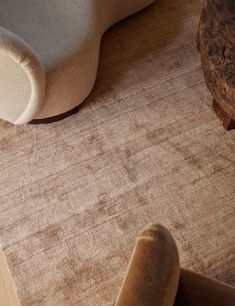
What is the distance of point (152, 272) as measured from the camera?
77 cm

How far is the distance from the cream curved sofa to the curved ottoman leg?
763 mm

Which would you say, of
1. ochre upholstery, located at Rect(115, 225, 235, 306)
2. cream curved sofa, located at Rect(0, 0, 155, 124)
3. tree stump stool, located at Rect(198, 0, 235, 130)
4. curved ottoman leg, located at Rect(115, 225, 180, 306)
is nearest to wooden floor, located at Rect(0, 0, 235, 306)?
cream curved sofa, located at Rect(0, 0, 155, 124)

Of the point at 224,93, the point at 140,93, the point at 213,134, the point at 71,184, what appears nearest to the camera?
the point at 224,93

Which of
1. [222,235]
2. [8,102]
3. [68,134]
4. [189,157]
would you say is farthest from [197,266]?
[8,102]

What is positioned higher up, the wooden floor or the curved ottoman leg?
the curved ottoman leg

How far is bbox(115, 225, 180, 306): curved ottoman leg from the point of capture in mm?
734

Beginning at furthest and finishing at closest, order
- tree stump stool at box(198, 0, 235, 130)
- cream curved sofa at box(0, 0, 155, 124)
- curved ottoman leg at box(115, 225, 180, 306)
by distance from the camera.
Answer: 1. cream curved sofa at box(0, 0, 155, 124)
2. tree stump stool at box(198, 0, 235, 130)
3. curved ottoman leg at box(115, 225, 180, 306)

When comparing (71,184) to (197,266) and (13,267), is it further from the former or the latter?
(197,266)

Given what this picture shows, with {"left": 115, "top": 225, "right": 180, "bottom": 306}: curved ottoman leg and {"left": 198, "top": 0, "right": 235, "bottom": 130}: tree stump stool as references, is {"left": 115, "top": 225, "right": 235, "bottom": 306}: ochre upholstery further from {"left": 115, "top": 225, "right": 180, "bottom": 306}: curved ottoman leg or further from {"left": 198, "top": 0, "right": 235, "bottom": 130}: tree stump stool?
{"left": 198, "top": 0, "right": 235, "bottom": 130}: tree stump stool

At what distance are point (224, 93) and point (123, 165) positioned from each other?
505mm

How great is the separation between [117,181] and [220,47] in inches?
25.1

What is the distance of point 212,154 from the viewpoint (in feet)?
5.26

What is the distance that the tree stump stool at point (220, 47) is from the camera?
127 cm

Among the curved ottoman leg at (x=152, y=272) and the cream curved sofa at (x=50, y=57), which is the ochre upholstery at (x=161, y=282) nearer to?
the curved ottoman leg at (x=152, y=272)
